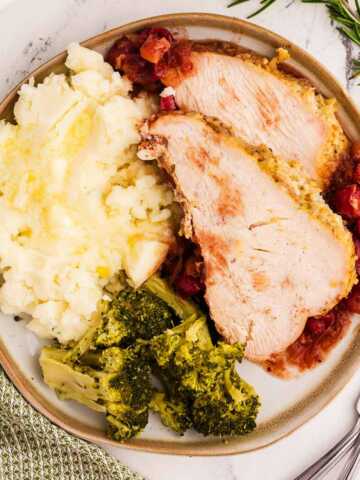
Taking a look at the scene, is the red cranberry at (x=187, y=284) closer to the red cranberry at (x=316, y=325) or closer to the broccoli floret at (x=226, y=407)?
the broccoli floret at (x=226, y=407)

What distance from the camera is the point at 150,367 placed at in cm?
427

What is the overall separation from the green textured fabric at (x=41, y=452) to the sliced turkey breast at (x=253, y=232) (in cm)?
121

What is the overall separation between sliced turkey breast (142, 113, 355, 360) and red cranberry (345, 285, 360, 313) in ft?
0.56

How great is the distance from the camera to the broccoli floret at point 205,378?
158 inches

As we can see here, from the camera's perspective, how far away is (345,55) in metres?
4.38

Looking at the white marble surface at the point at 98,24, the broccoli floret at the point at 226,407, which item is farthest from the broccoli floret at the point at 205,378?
the white marble surface at the point at 98,24

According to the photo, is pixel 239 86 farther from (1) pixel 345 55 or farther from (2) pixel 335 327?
(2) pixel 335 327

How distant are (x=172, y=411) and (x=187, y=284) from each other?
824mm

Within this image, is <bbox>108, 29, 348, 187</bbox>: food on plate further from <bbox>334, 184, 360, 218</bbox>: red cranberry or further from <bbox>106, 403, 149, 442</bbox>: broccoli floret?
<bbox>106, 403, 149, 442</bbox>: broccoli floret

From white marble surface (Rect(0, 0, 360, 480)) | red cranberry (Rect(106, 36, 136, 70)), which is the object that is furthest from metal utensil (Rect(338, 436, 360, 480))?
red cranberry (Rect(106, 36, 136, 70))

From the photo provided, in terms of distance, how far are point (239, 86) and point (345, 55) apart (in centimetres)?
80

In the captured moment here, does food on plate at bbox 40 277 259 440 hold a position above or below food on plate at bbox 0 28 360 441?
below

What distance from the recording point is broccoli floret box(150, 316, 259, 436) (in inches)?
158

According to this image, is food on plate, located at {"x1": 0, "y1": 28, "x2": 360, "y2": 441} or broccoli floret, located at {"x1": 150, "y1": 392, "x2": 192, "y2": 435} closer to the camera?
food on plate, located at {"x1": 0, "y1": 28, "x2": 360, "y2": 441}
